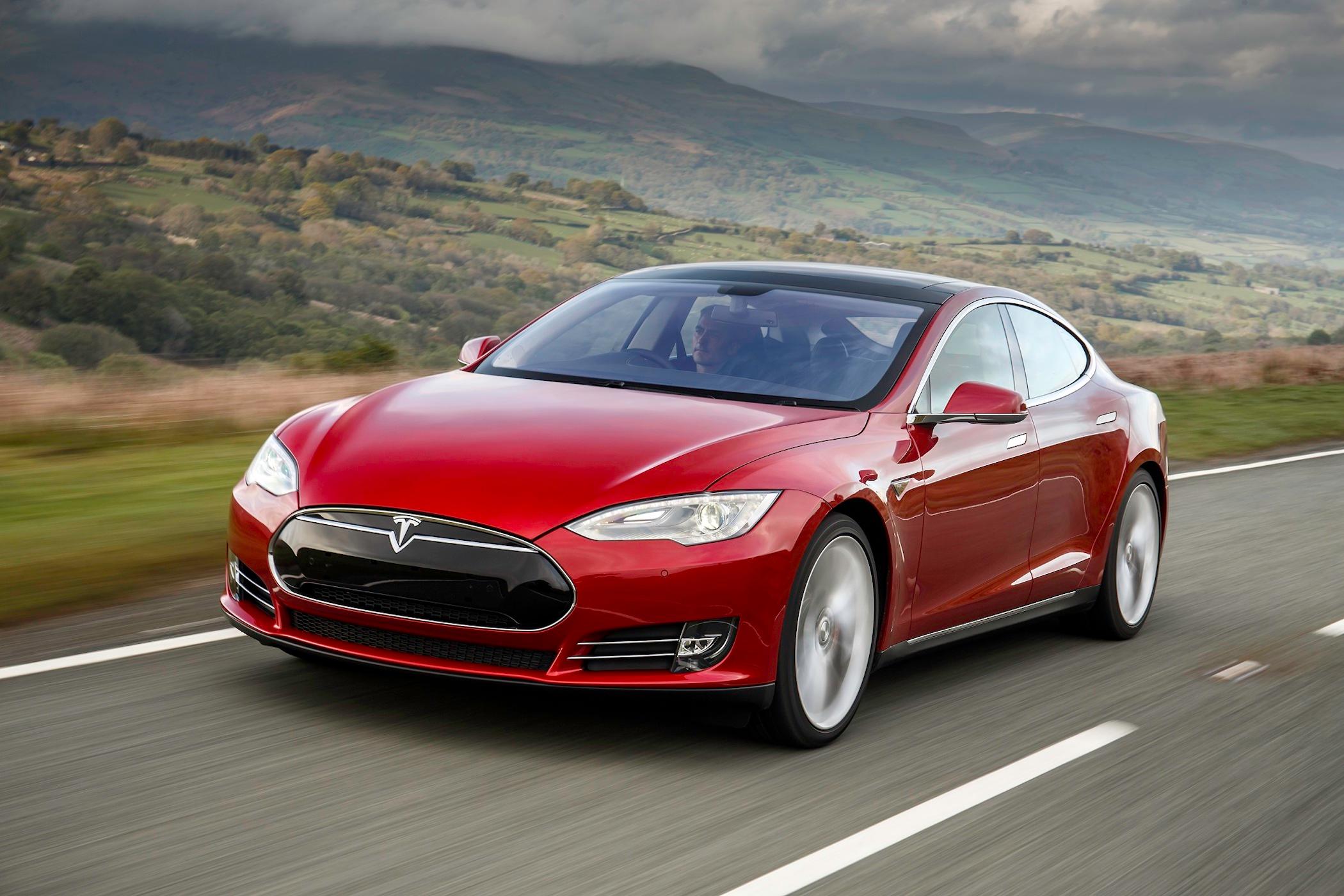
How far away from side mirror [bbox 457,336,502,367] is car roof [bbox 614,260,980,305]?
2.03 ft

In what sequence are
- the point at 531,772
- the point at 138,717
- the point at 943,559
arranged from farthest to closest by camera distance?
the point at 943,559 < the point at 138,717 < the point at 531,772

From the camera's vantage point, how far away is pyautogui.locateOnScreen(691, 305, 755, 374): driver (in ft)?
17.4

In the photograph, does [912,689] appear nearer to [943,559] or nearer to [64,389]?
Result: [943,559]

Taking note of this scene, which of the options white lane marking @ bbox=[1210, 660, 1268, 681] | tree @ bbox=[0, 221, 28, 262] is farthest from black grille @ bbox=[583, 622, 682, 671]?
tree @ bbox=[0, 221, 28, 262]

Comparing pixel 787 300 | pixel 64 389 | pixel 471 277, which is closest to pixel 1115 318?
pixel 471 277

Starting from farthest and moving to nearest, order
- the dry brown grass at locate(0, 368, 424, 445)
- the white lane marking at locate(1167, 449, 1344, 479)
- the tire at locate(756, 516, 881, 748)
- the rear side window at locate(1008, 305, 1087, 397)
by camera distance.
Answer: the white lane marking at locate(1167, 449, 1344, 479) < the dry brown grass at locate(0, 368, 424, 445) < the rear side window at locate(1008, 305, 1087, 397) < the tire at locate(756, 516, 881, 748)

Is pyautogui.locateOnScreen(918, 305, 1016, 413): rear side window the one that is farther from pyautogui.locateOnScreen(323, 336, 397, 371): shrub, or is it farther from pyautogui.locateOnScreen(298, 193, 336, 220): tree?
pyautogui.locateOnScreen(298, 193, 336, 220): tree

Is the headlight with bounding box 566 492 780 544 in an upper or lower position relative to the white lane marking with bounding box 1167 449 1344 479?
upper

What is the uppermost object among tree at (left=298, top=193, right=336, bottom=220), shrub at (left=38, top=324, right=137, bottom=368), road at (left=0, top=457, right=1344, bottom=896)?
road at (left=0, top=457, right=1344, bottom=896)

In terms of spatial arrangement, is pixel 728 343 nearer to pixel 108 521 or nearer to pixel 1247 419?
pixel 108 521

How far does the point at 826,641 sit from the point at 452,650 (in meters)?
1.14

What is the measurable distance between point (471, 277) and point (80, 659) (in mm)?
54358

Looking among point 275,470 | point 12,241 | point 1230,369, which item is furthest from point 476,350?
point 12,241

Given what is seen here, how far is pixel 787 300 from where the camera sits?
5.59 meters
